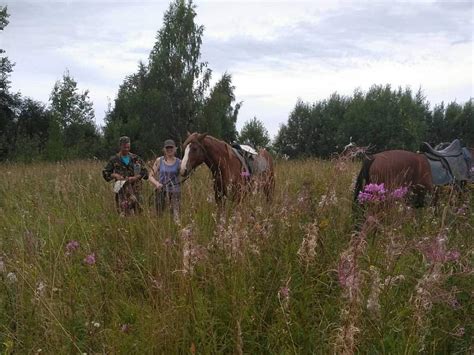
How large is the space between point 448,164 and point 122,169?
17.3ft

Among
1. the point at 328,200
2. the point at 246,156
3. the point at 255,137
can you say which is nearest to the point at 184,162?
the point at 246,156

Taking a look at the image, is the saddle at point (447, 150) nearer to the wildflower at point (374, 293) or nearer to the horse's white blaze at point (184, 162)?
the horse's white blaze at point (184, 162)

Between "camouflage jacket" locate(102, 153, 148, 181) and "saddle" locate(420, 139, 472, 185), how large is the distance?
463cm

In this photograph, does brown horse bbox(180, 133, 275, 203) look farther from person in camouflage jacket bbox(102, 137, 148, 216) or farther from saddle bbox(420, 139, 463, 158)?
saddle bbox(420, 139, 463, 158)

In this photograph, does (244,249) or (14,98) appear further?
(14,98)

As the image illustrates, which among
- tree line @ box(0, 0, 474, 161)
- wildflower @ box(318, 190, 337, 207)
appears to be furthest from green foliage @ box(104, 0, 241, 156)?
wildflower @ box(318, 190, 337, 207)

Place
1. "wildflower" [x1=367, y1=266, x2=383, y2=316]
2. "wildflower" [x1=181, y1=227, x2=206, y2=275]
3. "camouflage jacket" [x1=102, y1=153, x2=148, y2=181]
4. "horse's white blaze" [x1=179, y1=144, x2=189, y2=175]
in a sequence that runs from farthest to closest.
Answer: "camouflage jacket" [x1=102, y1=153, x2=148, y2=181] → "horse's white blaze" [x1=179, y1=144, x2=189, y2=175] → "wildflower" [x1=181, y1=227, x2=206, y2=275] → "wildflower" [x1=367, y1=266, x2=383, y2=316]

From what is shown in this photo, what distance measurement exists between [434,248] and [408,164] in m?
4.94

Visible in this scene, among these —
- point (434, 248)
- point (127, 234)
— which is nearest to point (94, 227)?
point (127, 234)

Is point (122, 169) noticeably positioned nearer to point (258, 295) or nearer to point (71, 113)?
point (258, 295)

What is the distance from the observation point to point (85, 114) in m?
36.2

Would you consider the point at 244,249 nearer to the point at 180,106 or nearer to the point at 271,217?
the point at 271,217

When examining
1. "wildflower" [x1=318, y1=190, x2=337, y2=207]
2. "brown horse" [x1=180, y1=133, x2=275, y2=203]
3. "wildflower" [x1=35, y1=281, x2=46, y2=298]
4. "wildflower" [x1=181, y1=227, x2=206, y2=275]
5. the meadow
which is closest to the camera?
the meadow

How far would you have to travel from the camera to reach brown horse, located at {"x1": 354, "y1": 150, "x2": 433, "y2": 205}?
6223mm
